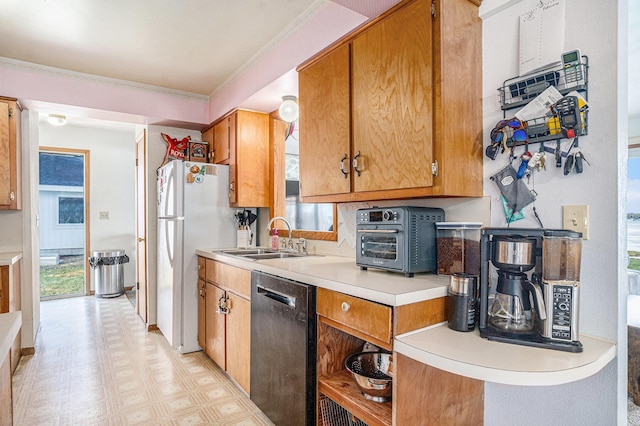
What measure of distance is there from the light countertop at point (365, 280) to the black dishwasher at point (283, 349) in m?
0.05

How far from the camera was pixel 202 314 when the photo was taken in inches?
116

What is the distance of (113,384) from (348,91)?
97.1 inches

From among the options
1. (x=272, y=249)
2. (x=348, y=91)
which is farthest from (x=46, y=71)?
(x=348, y=91)

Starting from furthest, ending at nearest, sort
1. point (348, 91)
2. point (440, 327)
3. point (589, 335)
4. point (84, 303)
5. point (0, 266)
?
point (84, 303), point (0, 266), point (348, 91), point (440, 327), point (589, 335)

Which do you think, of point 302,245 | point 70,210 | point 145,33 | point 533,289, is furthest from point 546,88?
point 70,210

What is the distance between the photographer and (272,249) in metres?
2.99

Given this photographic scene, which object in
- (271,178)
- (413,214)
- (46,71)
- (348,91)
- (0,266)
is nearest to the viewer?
(413,214)

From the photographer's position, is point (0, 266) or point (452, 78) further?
point (0, 266)

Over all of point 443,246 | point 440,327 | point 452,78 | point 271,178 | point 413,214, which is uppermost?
point 452,78

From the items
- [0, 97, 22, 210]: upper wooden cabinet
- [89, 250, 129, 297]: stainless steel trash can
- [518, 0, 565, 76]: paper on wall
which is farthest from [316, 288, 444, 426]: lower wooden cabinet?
[89, 250, 129, 297]: stainless steel trash can

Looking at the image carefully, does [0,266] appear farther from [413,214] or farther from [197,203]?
[413,214]

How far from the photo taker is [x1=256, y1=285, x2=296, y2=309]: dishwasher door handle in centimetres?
174

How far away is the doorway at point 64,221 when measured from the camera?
5.00 m

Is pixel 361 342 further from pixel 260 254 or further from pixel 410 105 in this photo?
pixel 260 254
